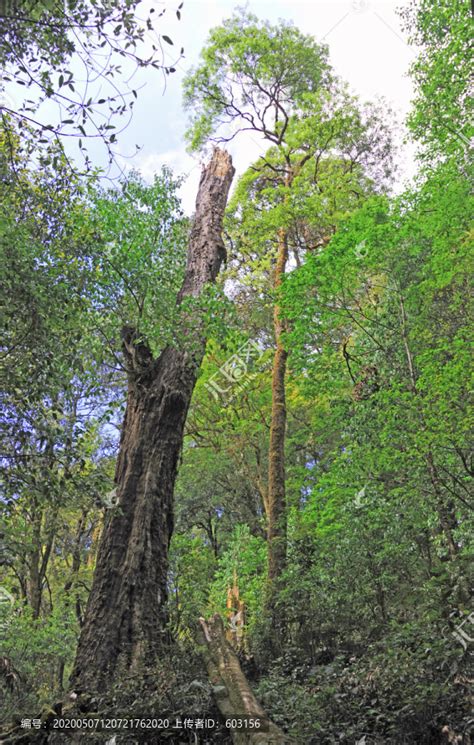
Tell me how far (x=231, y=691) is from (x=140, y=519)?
2.43 metres

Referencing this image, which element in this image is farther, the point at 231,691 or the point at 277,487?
the point at 277,487

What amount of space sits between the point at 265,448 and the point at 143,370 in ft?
34.6

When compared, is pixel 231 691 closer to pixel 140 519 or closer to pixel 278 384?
pixel 140 519

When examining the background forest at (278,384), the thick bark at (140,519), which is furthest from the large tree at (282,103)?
the thick bark at (140,519)

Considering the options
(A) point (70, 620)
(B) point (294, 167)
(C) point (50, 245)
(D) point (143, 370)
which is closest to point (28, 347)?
(C) point (50, 245)

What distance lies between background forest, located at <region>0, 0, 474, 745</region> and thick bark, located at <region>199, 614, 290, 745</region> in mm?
166

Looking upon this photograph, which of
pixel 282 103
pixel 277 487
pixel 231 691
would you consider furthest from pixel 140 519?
pixel 282 103

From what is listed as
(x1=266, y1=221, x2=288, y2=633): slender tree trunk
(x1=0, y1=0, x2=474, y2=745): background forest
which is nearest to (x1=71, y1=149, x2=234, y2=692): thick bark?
(x1=0, y1=0, x2=474, y2=745): background forest

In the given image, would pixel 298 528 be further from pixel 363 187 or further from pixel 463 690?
pixel 363 187

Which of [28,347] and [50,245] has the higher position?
[50,245]

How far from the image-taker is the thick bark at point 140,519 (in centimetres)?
588

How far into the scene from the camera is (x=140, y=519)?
6637mm

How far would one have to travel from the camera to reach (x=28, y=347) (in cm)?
496

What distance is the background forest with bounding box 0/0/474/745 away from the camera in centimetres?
466
